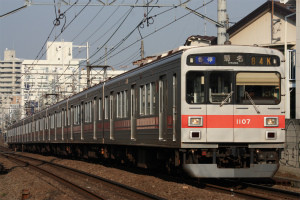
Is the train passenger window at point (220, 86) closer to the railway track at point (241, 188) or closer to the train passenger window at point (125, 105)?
the railway track at point (241, 188)

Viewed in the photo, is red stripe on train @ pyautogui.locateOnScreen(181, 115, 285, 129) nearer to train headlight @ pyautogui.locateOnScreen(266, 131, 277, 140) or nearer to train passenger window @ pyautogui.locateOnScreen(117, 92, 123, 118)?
train headlight @ pyautogui.locateOnScreen(266, 131, 277, 140)

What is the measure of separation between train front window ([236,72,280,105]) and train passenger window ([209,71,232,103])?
0.65ft

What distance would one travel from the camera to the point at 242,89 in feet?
39.9

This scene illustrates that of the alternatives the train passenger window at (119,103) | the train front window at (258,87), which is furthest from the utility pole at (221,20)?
the train front window at (258,87)

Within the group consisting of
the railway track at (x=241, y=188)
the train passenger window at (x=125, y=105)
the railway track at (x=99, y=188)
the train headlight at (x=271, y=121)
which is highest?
the train passenger window at (x=125, y=105)

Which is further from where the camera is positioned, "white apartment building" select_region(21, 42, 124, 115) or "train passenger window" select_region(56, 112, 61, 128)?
"white apartment building" select_region(21, 42, 124, 115)

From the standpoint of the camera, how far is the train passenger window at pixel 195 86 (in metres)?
12.0

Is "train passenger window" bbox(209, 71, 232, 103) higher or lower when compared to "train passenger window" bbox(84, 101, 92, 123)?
higher

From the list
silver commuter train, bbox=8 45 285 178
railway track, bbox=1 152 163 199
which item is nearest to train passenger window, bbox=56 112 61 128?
railway track, bbox=1 152 163 199

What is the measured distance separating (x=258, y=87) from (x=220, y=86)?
2.73 ft

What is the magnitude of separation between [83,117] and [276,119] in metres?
12.6

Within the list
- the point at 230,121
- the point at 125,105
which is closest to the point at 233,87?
the point at 230,121

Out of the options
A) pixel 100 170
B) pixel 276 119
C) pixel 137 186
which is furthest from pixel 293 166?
pixel 100 170

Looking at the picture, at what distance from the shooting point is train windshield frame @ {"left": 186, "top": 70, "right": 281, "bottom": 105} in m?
12.0
